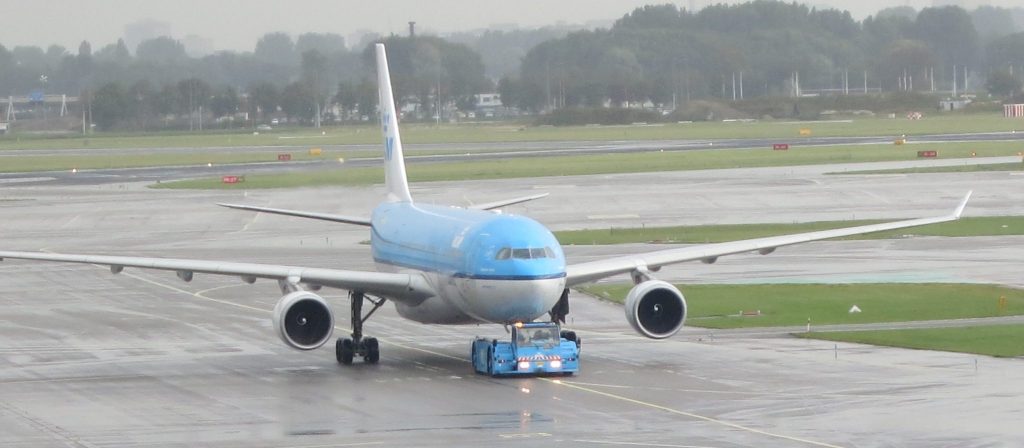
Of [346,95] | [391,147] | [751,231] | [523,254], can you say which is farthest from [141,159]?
[523,254]

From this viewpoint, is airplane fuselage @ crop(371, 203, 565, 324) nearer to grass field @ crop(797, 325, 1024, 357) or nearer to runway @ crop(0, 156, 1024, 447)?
runway @ crop(0, 156, 1024, 447)

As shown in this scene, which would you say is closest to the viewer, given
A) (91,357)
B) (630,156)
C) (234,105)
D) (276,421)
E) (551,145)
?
(276,421)

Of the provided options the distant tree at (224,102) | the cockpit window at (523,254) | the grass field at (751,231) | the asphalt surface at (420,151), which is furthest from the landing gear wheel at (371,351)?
the distant tree at (224,102)

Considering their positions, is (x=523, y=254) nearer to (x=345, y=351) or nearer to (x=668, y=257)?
(x=668, y=257)

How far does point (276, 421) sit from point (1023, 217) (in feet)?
165

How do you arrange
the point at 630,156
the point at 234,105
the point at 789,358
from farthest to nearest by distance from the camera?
the point at 234,105 → the point at 630,156 → the point at 789,358

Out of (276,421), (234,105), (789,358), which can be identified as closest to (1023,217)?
(789,358)

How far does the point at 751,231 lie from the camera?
6994 cm

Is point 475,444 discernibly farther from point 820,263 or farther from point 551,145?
point 551,145

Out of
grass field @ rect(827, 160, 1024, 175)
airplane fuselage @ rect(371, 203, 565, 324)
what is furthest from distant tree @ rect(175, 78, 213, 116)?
airplane fuselage @ rect(371, 203, 565, 324)

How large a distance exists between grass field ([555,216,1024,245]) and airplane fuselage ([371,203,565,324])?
94.7 feet

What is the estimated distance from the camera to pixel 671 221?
77.5 meters

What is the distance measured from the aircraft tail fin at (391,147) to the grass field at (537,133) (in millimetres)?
105780

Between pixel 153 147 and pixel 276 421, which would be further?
pixel 153 147
